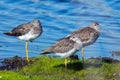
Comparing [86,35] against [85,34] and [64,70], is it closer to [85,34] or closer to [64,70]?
[85,34]

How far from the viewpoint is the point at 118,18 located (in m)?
31.0

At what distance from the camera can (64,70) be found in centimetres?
1767

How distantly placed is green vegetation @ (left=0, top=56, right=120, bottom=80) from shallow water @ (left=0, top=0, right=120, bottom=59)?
265 centimetres

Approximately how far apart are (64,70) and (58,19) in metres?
13.4

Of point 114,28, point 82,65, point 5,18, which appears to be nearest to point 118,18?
point 114,28

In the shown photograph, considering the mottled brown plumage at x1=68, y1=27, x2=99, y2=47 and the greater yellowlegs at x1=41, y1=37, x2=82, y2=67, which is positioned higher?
the mottled brown plumage at x1=68, y1=27, x2=99, y2=47

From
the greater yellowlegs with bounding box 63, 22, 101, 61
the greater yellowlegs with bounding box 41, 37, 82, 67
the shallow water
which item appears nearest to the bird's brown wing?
the greater yellowlegs with bounding box 63, 22, 101, 61

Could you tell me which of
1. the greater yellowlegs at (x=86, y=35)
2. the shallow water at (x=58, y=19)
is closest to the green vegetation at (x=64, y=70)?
the greater yellowlegs at (x=86, y=35)

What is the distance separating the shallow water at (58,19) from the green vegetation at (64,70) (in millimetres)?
2648

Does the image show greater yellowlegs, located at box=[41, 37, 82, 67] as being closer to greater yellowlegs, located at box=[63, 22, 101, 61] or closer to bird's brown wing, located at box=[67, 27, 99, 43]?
greater yellowlegs, located at box=[63, 22, 101, 61]

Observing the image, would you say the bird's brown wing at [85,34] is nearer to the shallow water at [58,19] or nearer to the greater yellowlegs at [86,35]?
the greater yellowlegs at [86,35]

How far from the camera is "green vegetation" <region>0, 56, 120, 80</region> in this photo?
54.9 feet

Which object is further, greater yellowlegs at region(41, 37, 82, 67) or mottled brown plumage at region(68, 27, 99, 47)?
mottled brown plumage at region(68, 27, 99, 47)

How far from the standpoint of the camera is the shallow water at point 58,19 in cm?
2258
